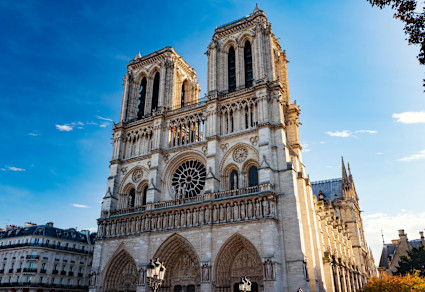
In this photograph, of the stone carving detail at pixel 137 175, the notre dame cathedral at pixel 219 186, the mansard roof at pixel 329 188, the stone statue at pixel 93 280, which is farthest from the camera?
the mansard roof at pixel 329 188

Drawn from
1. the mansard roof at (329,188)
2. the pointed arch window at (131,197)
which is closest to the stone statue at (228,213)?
the pointed arch window at (131,197)

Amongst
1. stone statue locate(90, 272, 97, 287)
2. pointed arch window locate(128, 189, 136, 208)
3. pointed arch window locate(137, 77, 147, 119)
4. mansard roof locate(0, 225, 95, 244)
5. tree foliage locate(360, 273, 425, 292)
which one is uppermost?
pointed arch window locate(137, 77, 147, 119)

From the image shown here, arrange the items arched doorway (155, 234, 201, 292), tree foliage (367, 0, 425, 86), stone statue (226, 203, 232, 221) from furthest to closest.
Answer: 1. arched doorway (155, 234, 201, 292)
2. stone statue (226, 203, 232, 221)
3. tree foliage (367, 0, 425, 86)

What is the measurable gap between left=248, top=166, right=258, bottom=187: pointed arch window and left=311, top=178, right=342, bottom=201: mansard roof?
25.5 m

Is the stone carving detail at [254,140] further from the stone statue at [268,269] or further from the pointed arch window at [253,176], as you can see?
the stone statue at [268,269]

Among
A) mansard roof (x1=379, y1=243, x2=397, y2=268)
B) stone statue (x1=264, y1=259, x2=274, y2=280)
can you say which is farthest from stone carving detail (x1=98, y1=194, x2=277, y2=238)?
mansard roof (x1=379, y1=243, x2=397, y2=268)

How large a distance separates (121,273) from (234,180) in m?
12.3

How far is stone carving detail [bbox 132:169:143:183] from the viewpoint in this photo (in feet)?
104

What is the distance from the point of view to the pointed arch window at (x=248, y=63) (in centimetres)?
3103

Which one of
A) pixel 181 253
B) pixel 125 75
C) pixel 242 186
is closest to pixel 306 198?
pixel 242 186

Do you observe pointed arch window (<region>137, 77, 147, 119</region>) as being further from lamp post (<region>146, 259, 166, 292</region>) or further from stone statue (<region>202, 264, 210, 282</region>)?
lamp post (<region>146, 259, 166, 292</region>)

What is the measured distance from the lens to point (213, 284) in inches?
913

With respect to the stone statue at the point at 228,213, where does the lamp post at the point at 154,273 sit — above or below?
below

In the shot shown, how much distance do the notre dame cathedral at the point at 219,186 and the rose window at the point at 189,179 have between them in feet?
0.30
